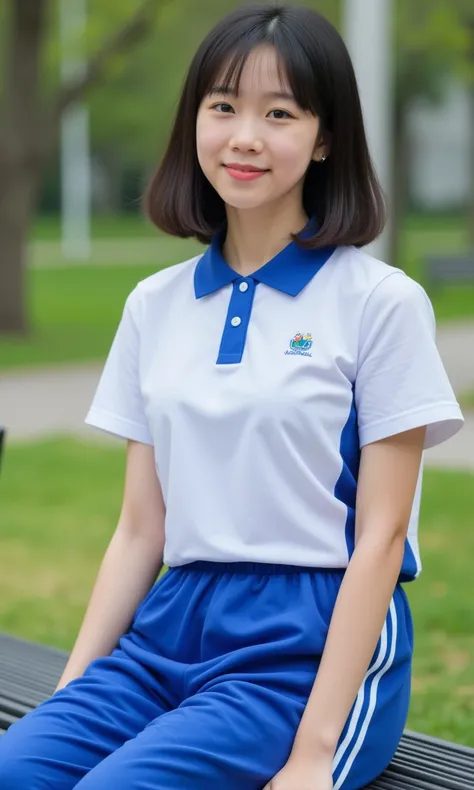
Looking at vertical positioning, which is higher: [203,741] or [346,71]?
[346,71]

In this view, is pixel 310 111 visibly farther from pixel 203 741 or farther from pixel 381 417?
pixel 203 741

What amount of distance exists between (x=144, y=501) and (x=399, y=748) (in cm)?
69

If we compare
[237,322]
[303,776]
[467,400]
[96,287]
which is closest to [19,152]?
[467,400]

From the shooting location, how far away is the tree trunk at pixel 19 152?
48.0 ft

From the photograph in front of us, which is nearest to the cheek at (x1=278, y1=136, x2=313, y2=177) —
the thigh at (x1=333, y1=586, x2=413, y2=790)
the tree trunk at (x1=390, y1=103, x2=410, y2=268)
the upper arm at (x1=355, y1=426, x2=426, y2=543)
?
the upper arm at (x1=355, y1=426, x2=426, y2=543)

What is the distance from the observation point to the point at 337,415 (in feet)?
7.76

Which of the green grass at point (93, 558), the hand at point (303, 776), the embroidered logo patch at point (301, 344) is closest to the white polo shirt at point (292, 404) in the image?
the embroidered logo patch at point (301, 344)

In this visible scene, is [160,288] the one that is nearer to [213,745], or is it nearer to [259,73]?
[259,73]

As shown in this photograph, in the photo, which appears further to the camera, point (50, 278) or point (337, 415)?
point (50, 278)

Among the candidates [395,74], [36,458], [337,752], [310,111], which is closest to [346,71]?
[310,111]

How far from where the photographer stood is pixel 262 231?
2580 mm

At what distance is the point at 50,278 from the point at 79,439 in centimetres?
1823

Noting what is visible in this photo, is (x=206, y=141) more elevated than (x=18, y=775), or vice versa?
(x=206, y=141)

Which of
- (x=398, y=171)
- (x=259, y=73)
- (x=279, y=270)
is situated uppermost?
(x=259, y=73)
